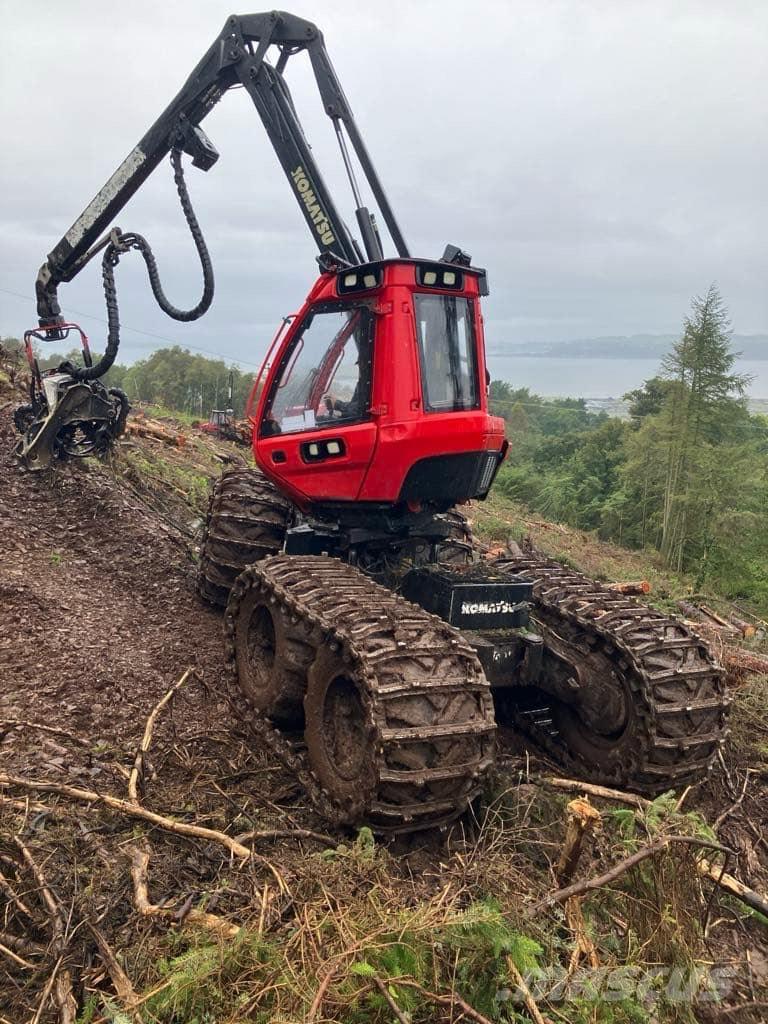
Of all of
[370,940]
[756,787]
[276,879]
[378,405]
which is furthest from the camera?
[756,787]

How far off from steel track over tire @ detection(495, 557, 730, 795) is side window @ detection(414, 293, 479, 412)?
5.38ft

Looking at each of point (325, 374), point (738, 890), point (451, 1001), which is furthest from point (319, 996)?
point (325, 374)

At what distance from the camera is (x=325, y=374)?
5.37m

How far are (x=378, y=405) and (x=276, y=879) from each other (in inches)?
114

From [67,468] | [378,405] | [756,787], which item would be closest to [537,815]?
[756,787]

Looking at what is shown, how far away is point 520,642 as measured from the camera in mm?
4941

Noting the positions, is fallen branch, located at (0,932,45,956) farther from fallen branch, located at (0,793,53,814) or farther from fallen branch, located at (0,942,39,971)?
fallen branch, located at (0,793,53,814)

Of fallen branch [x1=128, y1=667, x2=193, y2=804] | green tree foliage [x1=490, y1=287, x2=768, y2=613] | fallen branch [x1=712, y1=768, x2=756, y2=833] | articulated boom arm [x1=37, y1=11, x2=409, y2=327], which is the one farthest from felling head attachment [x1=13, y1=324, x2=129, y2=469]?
green tree foliage [x1=490, y1=287, x2=768, y2=613]

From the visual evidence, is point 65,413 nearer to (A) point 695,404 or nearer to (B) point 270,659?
(B) point 270,659

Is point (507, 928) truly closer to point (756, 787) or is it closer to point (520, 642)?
point (520, 642)

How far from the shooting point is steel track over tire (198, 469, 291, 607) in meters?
6.54

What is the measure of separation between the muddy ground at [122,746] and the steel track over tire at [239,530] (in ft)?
1.65

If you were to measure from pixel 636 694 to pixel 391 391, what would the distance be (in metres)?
2.43

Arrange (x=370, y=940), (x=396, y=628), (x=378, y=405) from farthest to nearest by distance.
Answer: (x=378, y=405) < (x=396, y=628) < (x=370, y=940)
